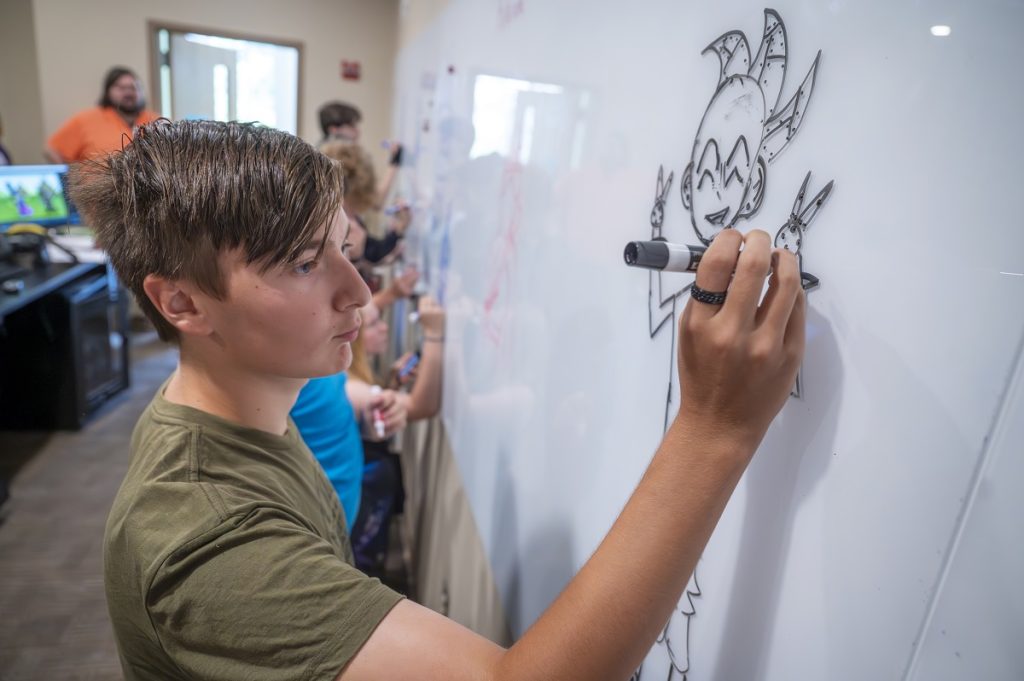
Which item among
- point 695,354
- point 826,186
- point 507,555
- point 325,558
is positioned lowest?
point 507,555

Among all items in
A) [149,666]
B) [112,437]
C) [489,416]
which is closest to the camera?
[149,666]

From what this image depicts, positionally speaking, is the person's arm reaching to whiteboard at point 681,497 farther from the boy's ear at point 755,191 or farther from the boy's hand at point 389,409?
the boy's hand at point 389,409

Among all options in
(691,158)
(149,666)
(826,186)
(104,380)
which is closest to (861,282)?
(826,186)

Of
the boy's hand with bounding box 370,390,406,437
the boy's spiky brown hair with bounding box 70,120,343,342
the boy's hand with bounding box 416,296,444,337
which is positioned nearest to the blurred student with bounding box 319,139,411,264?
the boy's hand with bounding box 416,296,444,337

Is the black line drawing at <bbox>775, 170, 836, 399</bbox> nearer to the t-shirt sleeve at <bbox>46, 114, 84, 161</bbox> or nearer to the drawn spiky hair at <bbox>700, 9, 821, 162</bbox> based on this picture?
the drawn spiky hair at <bbox>700, 9, 821, 162</bbox>

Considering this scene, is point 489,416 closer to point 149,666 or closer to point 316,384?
point 316,384

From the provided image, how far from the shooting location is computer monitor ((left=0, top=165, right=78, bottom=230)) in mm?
2787

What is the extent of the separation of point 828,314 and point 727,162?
0.49 feet

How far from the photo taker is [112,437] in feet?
10.1

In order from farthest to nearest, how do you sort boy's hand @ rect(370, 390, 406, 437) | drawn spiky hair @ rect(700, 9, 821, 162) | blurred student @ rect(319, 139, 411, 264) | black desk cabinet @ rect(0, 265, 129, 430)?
1. black desk cabinet @ rect(0, 265, 129, 430)
2. blurred student @ rect(319, 139, 411, 264)
3. boy's hand @ rect(370, 390, 406, 437)
4. drawn spiky hair @ rect(700, 9, 821, 162)

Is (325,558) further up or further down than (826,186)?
further down

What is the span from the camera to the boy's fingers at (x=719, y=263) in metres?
0.38

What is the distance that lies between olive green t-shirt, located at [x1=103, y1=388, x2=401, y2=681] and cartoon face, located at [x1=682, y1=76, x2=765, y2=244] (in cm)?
40

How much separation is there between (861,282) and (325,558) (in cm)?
45
